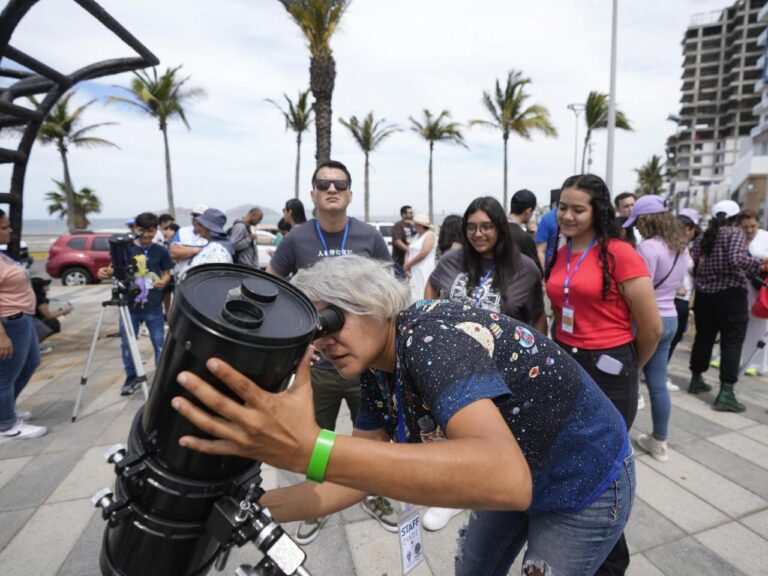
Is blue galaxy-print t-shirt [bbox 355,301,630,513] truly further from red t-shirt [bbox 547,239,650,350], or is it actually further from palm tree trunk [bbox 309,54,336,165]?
palm tree trunk [bbox 309,54,336,165]

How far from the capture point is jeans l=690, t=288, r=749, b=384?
167 inches

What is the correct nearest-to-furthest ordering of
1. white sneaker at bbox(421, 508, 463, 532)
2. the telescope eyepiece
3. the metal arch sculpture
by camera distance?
the telescope eyepiece → the metal arch sculpture → white sneaker at bbox(421, 508, 463, 532)

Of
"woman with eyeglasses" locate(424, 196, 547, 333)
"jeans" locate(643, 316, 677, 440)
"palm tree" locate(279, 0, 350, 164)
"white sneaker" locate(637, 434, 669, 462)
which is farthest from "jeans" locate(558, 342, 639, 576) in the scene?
"palm tree" locate(279, 0, 350, 164)

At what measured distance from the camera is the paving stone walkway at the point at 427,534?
7.55ft

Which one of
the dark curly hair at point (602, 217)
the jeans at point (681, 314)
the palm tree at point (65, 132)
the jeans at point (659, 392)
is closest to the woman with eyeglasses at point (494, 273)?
the dark curly hair at point (602, 217)

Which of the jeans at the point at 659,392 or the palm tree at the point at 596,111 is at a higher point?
the palm tree at the point at 596,111

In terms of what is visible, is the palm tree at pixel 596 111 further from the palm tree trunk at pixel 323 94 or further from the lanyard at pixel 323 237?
the lanyard at pixel 323 237

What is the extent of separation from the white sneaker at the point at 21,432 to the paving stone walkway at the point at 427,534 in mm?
56

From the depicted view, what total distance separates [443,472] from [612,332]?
194 centimetres

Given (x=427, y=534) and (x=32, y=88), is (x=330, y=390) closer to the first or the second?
(x=427, y=534)

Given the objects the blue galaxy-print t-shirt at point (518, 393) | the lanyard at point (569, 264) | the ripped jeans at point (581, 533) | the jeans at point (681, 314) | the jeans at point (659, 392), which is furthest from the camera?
the jeans at point (681, 314)

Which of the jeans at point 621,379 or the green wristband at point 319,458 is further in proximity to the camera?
the jeans at point 621,379

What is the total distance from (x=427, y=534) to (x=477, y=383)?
6.57 ft

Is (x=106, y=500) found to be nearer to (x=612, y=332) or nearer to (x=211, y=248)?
(x=612, y=332)
